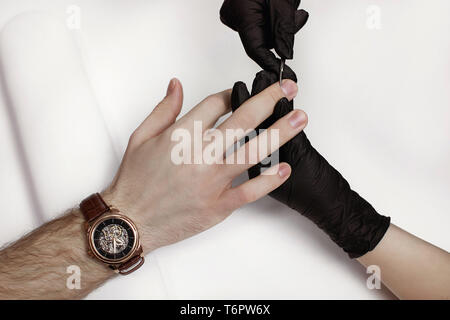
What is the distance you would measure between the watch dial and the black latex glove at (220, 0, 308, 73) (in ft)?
1.59

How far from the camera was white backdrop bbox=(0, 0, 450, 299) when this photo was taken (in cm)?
120

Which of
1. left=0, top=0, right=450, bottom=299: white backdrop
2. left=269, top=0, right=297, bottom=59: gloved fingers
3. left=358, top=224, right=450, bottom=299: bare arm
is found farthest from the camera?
left=0, top=0, right=450, bottom=299: white backdrop

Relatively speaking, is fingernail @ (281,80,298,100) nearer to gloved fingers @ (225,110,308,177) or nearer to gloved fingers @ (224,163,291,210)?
gloved fingers @ (225,110,308,177)

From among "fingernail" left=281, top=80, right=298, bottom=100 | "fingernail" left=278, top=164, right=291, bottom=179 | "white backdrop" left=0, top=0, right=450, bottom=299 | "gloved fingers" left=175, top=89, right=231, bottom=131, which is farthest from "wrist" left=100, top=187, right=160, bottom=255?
"fingernail" left=281, top=80, right=298, bottom=100

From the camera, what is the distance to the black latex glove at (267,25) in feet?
3.21

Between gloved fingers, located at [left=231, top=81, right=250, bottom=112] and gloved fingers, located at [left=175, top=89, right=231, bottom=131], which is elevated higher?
gloved fingers, located at [left=231, top=81, right=250, bottom=112]

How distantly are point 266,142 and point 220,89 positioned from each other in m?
0.44

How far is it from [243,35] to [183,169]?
1.07ft

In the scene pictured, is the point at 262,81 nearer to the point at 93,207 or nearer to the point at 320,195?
the point at 320,195

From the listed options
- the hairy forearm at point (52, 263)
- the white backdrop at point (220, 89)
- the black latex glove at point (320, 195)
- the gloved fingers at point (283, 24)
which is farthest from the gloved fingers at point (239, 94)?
the hairy forearm at point (52, 263)

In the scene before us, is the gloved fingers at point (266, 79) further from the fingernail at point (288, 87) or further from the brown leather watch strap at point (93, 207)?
the brown leather watch strap at point (93, 207)

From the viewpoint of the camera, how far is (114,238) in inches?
39.9

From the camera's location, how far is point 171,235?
1.09 metres

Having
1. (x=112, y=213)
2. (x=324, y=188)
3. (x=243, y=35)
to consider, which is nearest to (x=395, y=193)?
(x=324, y=188)
